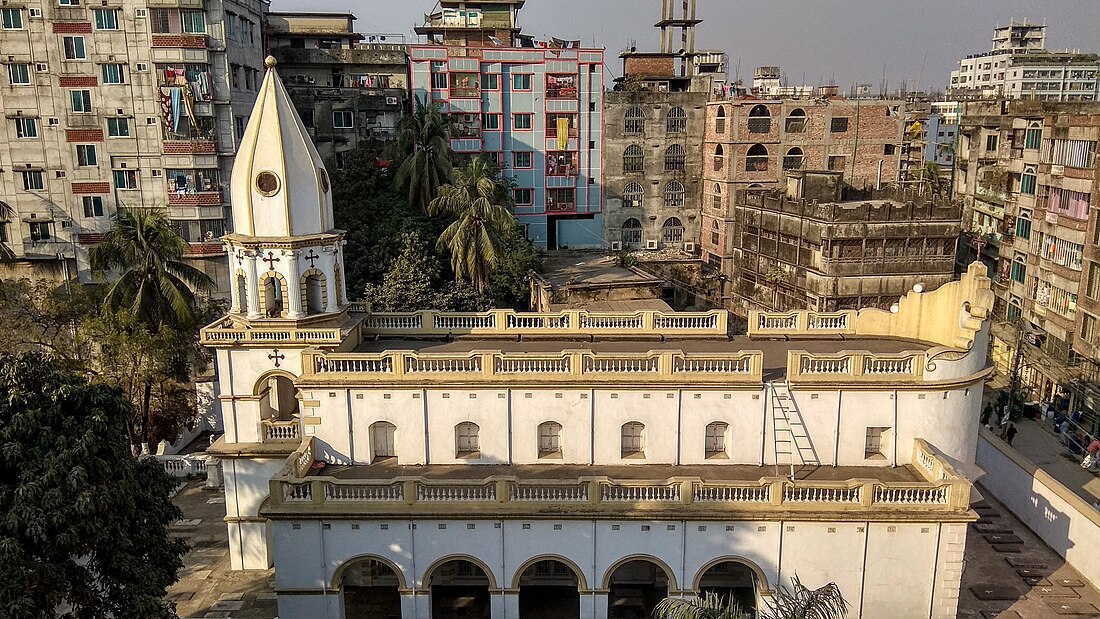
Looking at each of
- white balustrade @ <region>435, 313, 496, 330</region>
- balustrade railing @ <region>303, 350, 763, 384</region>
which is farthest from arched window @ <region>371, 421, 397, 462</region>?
white balustrade @ <region>435, 313, 496, 330</region>

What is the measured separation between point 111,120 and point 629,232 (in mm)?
42973

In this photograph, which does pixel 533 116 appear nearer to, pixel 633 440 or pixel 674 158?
pixel 674 158

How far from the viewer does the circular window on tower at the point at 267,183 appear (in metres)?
26.6

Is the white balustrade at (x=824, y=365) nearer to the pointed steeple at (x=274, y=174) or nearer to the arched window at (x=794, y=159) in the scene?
the pointed steeple at (x=274, y=174)

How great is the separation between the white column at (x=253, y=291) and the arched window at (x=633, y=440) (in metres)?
13.2

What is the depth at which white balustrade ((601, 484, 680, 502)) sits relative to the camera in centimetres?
2353

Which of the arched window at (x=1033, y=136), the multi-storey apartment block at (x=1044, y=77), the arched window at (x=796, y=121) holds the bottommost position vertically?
the arched window at (x=1033, y=136)

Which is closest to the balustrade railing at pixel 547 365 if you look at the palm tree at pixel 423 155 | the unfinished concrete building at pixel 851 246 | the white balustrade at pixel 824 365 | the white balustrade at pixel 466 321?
the white balustrade at pixel 824 365

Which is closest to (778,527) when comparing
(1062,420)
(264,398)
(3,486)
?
(264,398)

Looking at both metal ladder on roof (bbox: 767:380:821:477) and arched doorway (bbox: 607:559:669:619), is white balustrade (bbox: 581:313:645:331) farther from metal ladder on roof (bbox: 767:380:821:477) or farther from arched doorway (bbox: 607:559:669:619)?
arched doorway (bbox: 607:559:669:619)

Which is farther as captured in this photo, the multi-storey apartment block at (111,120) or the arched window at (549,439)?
the multi-storey apartment block at (111,120)

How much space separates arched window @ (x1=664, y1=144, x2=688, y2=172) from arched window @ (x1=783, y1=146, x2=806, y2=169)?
9.08 meters

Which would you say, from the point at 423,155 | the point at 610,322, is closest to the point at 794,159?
the point at 423,155

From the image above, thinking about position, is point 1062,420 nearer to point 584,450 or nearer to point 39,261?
point 584,450
